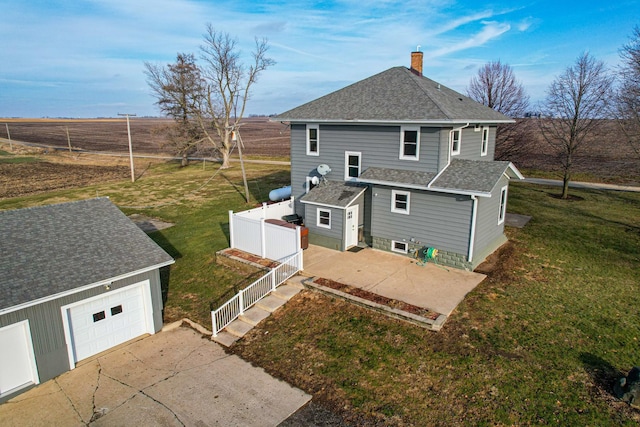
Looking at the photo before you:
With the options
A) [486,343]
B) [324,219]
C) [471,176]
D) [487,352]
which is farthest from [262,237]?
[487,352]

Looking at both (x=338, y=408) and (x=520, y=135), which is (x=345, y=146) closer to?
(x=338, y=408)

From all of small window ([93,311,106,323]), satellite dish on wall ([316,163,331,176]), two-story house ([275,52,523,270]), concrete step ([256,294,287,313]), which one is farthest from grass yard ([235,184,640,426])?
satellite dish on wall ([316,163,331,176])

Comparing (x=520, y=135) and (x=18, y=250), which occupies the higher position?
(x=520, y=135)

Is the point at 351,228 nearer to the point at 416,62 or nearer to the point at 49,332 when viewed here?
the point at 416,62

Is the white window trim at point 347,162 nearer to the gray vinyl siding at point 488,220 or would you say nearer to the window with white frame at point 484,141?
the gray vinyl siding at point 488,220

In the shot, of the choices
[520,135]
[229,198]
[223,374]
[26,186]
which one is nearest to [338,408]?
[223,374]

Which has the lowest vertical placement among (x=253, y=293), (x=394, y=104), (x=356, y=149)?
(x=253, y=293)
